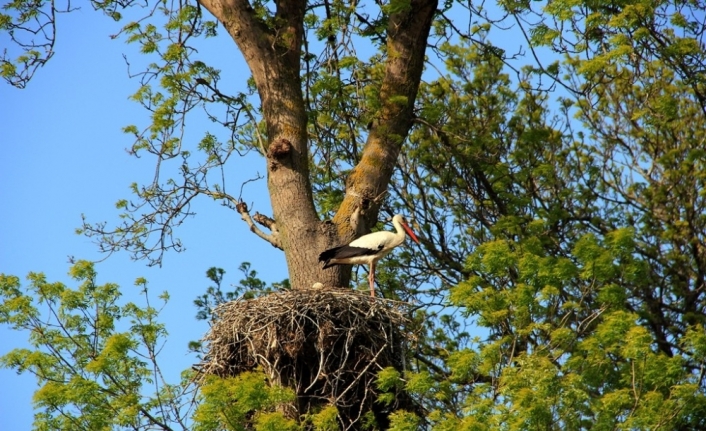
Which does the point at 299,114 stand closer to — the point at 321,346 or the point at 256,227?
the point at 256,227

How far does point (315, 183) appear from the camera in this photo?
16.6 m

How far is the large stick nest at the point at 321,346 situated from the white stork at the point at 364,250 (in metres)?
0.57

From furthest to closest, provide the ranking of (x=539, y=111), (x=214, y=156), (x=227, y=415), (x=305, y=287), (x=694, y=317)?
(x=539, y=111) < (x=694, y=317) < (x=214, y=156) < (x=305, y=287) < (x=227, y=415)

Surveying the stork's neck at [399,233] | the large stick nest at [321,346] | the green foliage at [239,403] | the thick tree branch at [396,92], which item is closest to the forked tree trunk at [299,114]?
the thick tree branch at [396,92]

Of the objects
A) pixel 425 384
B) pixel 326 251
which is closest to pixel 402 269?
pixel 326 251

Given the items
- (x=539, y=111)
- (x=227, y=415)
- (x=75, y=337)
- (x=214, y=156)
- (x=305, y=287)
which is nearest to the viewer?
(x=227, y=415)

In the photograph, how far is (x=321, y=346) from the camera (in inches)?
398

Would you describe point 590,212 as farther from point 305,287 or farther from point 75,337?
point 75,337

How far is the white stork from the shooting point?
11055mm

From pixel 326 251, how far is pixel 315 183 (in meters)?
5.70

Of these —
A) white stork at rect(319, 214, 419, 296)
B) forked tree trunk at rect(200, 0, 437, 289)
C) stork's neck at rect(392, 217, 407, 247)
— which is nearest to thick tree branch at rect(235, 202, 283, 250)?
forked tree trunk at rect(200, 0, 437, 289)

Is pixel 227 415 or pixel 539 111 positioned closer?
pixel 227 415

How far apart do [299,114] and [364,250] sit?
1803mm

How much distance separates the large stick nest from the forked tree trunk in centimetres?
88
